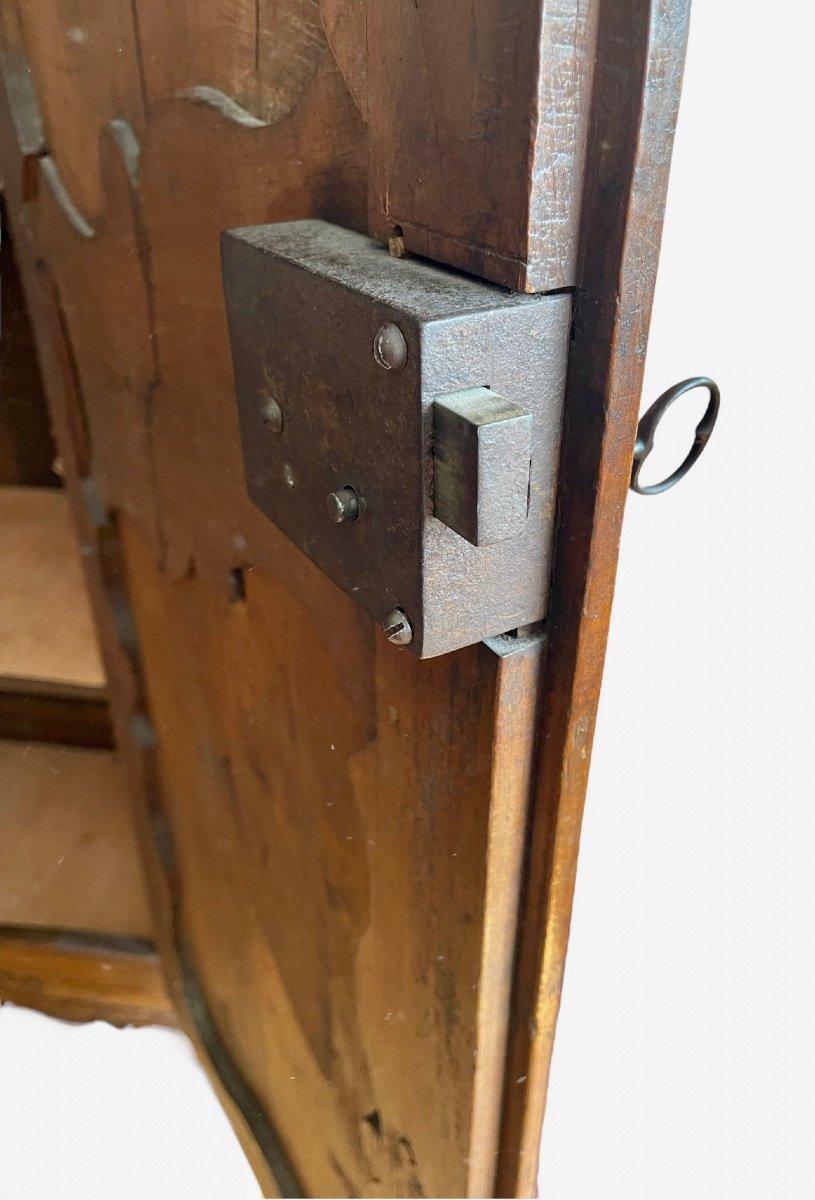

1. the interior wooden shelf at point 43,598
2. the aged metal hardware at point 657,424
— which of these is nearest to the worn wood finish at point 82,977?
the interior wooden shelf at point 43,598

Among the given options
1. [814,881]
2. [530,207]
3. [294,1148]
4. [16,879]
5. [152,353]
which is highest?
[530,207]

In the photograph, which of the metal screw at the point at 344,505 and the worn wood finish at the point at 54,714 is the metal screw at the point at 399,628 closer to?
the metal screw at the point at 344,505

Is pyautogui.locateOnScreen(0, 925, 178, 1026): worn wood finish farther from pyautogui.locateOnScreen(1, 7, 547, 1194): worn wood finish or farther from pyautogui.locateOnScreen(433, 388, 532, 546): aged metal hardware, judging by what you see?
pyautogui.locateOnScreen(433, 388, 532, 546): aged metal hardware

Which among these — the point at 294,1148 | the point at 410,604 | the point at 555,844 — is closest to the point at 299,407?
the point at 410,604

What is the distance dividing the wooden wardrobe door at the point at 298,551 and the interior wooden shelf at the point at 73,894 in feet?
0.60

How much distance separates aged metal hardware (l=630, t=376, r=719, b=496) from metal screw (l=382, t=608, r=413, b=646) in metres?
0.11

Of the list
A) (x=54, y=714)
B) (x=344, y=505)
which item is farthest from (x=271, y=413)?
(x=54, y=714)

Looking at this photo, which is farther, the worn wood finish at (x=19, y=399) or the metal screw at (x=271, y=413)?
the worn wood finish at (x=19, y=399)

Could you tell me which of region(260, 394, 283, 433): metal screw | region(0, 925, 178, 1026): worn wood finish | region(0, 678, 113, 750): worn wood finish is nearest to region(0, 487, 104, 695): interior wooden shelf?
region(0, 678, 113, 750): worn wood finish

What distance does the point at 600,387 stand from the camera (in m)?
0.30

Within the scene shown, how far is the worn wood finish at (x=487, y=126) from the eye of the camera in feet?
0.85

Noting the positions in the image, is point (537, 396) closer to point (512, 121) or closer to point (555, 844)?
point (512, 121)

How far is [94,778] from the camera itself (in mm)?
1100

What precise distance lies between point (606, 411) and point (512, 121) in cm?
10
